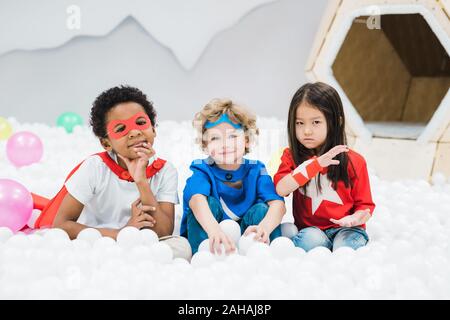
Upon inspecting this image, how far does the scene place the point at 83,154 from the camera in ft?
7.63

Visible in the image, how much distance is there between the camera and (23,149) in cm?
211

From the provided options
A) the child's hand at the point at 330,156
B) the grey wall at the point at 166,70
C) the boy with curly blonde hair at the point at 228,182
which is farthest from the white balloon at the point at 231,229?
the grey wall at the point at 166,70

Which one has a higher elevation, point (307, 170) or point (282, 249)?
point (307, 170)

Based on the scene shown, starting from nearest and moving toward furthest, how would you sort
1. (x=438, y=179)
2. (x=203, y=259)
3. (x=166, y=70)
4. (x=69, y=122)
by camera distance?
(x=203, y=259) → (x=438, y=179) → (x=69, y=122) → (x=166, y=70)

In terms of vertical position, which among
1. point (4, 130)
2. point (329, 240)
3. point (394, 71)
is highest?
point (394, 71)

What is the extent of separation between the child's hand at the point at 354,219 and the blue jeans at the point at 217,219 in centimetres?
15

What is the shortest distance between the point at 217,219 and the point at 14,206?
1.71 ft

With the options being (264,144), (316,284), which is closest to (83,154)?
(264,144)

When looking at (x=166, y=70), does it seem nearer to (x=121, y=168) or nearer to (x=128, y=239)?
(x=121, y=168)

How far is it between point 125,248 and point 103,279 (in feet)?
0.59

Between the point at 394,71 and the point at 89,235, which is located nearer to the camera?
the point at 89,235

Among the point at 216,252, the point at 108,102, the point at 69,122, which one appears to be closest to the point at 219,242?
the point at 216,252

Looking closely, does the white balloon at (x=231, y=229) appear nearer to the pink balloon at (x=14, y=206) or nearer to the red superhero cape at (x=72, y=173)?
the red superhero cape at (x=72, y=173)
